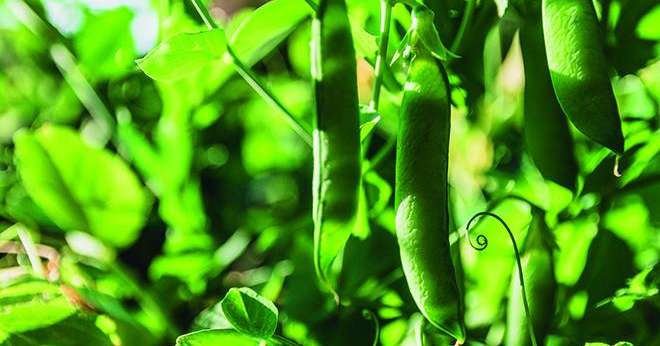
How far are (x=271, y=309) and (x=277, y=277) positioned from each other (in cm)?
13

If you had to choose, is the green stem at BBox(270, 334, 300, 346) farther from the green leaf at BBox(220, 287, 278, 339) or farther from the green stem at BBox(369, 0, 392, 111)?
the green stem at BBox(369, 0, 392, 111)

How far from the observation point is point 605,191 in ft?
1.41

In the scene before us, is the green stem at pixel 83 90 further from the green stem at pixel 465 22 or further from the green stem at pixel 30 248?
the green stem at pixel 465 22

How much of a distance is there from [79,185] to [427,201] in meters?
0.26

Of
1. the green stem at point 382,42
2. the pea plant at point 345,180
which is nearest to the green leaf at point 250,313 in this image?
the pea plant at point 345,180

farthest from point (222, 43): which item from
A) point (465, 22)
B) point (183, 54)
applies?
point (465, 22)

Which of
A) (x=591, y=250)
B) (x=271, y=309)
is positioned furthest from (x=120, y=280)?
(x=591, y=250)

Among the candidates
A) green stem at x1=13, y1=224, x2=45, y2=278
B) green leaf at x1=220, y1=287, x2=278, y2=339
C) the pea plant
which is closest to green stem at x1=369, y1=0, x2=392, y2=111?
the pea plant

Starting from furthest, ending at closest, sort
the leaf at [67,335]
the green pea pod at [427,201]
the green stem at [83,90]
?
the green stem at [83,90] → the leaf at [67,335] → the green pea pod at [427,201]

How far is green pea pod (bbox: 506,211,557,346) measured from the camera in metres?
0.39

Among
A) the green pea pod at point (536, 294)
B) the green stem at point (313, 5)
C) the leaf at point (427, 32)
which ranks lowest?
the green pea pod at point (536, 294)

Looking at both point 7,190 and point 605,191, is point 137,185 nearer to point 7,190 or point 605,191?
point 7,190

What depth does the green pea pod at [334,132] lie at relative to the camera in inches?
13.9

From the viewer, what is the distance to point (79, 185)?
512 millimetres
